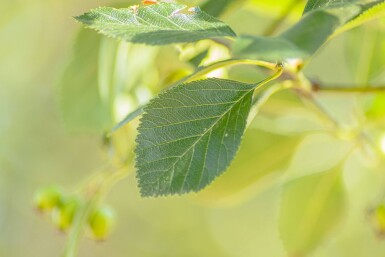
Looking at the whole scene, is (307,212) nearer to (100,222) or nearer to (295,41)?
(100,222)

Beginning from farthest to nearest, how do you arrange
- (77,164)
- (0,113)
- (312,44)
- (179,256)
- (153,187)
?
(179,256) → (77,164) → (0,113) → (153,187) → (312,44)

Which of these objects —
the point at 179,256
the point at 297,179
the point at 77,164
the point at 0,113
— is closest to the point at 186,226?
the point at 179,256

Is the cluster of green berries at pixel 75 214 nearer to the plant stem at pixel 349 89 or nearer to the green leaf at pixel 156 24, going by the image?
the plant stem at pixel 349 89

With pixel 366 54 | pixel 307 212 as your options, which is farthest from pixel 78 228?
pixel 366 54

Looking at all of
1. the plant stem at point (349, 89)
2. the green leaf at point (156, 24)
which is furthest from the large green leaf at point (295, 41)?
the plant stem at point (349, 89)

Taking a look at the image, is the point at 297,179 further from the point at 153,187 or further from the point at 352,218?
the point at 352,218

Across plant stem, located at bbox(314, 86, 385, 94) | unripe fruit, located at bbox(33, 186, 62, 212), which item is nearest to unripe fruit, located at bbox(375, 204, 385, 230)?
plant stem, located at bbox(314, 86, 385, 94)

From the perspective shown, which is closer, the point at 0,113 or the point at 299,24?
the point at 299,24

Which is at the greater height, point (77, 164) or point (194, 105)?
point (77, 164)
